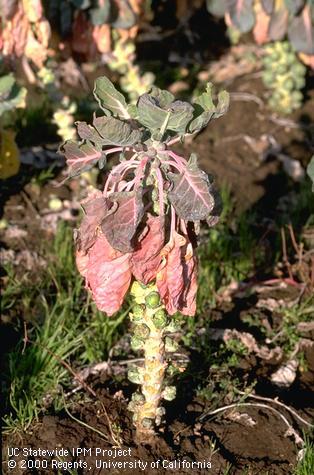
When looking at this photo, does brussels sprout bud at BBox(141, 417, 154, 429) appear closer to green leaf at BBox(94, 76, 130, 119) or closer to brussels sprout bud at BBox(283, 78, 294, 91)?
green leaf at BBox(94, 76, 130, 119)

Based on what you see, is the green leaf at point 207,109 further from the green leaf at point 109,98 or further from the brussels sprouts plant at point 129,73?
the brussels sprouts plant at point 129,73

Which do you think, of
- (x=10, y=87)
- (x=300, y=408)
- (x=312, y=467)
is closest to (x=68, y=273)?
(x=10, y=87)

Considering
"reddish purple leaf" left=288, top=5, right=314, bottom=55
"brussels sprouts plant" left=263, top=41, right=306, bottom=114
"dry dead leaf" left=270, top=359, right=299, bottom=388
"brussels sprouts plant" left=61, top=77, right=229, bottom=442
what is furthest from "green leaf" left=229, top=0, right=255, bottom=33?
"brussels sprouts plant" left=61, top=77, right=229, bottom=442

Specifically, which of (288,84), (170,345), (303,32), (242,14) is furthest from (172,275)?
(288,84)

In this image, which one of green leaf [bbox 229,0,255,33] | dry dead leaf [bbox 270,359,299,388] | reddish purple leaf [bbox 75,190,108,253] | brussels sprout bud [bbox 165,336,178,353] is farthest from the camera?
green leaf [bbox 229,0,255,33]

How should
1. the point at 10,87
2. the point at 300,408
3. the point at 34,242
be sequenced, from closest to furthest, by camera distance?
the point at 300,408 → the point at 10,87 → the point at 34,242

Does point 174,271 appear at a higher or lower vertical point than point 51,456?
higher

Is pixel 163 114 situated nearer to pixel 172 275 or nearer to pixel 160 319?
pixel 172 275

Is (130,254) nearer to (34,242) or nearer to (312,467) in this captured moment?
(312,467)
